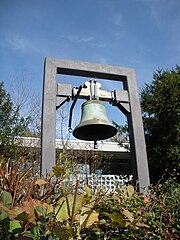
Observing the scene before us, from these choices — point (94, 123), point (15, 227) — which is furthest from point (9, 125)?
point (15, 227)

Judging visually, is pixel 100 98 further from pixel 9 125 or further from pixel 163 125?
pixel 9 125

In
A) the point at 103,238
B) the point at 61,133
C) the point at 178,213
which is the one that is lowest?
the point at 103,238

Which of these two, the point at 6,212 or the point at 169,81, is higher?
the point at 169,81

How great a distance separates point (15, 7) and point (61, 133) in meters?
5.58

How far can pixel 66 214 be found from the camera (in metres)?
0.80

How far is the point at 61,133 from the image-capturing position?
9680 mm

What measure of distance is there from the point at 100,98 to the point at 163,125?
363 cm

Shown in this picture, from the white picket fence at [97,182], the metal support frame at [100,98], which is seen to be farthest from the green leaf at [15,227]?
the metal support frame at [100,98]

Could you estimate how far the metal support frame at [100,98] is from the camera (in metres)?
2.66

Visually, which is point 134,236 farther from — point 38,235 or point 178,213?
point 38,235

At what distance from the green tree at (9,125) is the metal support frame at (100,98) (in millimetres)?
5098

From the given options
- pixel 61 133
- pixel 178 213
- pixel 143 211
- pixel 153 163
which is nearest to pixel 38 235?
pixel 143 211

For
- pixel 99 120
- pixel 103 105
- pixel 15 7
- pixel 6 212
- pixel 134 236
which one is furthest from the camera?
pixel 15 7

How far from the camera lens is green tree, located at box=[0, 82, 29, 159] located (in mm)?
7533
